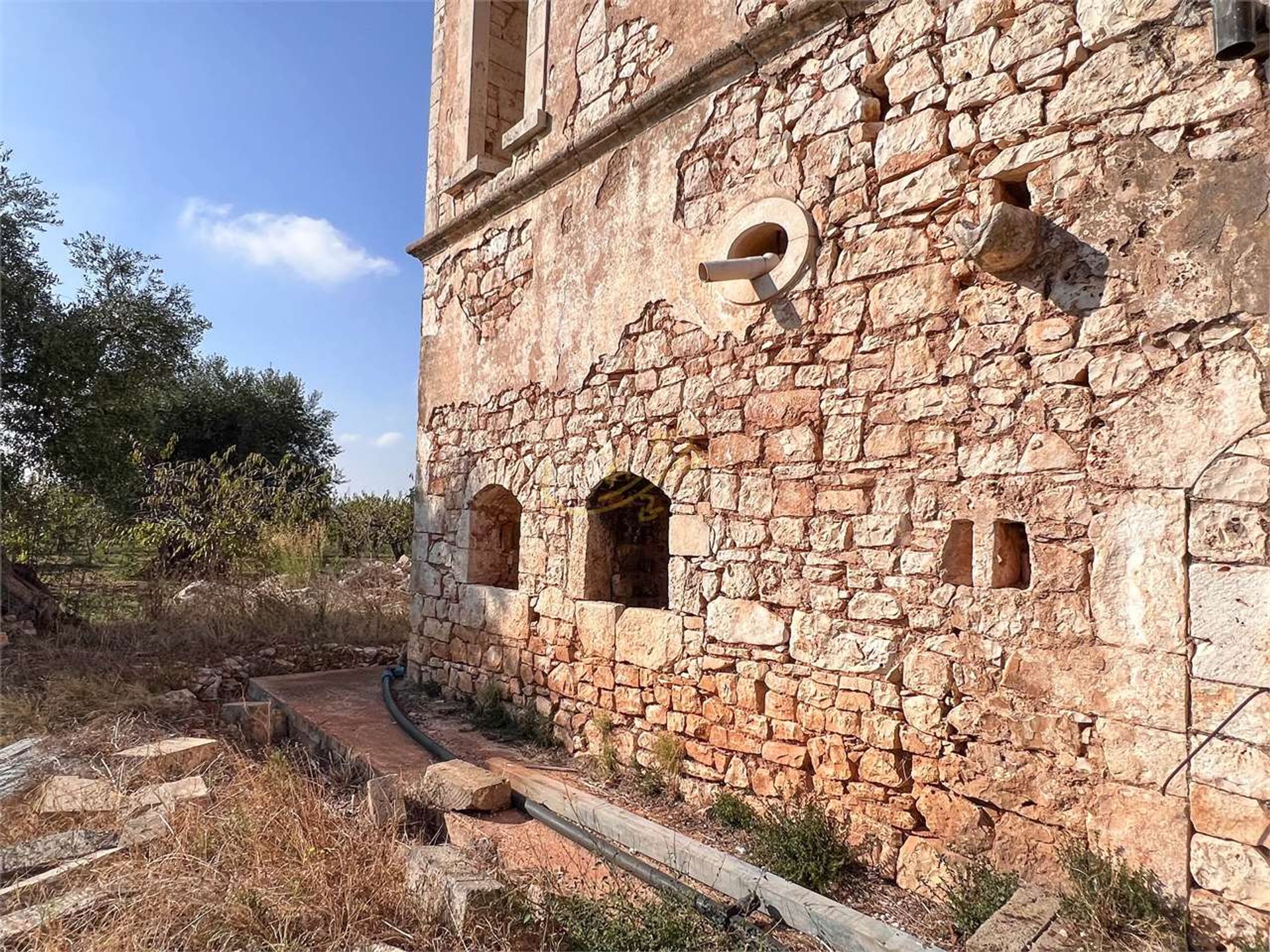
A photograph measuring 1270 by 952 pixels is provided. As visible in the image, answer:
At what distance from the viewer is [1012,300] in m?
3.14

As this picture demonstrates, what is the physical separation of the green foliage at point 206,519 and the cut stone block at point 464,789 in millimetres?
7048

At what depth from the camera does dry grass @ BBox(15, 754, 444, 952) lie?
111 inches

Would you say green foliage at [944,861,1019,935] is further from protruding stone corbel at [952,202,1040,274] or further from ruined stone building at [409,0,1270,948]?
protruding stone corbel at [952,202,1040,274]

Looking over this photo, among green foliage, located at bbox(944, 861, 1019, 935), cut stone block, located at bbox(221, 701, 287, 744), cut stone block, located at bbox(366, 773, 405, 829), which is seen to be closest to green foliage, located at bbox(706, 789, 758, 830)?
green foliage, located at bbox(944, 861, 1019, 935)

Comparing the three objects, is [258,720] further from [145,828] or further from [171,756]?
[145,828]

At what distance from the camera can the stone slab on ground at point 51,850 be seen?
346 centimetres

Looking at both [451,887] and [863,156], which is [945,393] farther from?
[451,887]

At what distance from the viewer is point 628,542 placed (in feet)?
18.5

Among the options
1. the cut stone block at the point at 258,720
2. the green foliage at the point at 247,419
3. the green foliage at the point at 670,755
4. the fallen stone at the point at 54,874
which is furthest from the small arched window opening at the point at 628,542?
the green foliage at the point at 247,419

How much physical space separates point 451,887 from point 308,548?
805 cm

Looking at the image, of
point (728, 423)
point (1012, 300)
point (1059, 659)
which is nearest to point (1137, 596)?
point (1059, 659)

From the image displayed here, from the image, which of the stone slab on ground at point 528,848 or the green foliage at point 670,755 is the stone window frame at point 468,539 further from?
the stone slab on ground at point 528,848

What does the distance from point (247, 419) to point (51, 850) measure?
613 inches

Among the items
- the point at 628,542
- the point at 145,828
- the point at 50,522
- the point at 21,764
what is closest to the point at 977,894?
the point at 628,542
